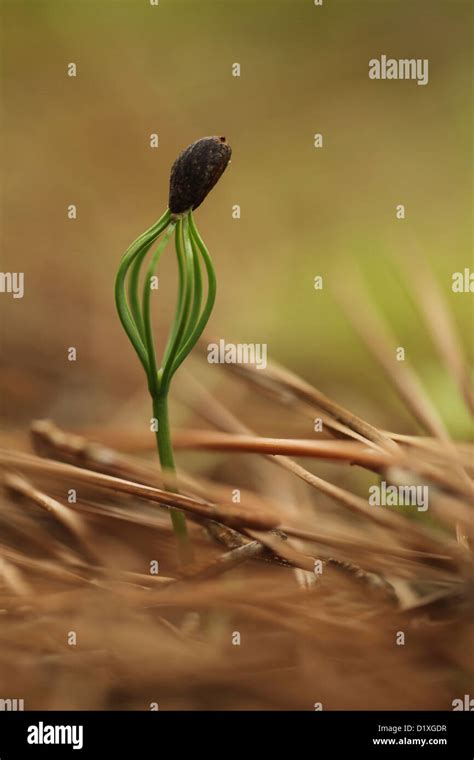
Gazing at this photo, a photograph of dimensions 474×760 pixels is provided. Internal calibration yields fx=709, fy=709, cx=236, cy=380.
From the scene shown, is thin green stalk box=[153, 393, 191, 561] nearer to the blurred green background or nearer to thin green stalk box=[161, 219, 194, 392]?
thin green stalk box=[161, 219, 194, 392]

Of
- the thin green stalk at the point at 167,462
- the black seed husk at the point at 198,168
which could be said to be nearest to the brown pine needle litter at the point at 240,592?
the thin green stalk at the point at 167,462

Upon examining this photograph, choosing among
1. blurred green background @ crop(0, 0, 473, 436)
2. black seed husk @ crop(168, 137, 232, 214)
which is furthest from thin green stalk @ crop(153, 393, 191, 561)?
blurred green background @ crop(0, 0, 473, 436)

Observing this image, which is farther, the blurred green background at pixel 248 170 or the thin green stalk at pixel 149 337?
the blurred green background at pixel 248 170

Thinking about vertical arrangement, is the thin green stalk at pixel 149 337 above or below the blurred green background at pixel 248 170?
below

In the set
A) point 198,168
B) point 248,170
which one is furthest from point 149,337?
point 248,170

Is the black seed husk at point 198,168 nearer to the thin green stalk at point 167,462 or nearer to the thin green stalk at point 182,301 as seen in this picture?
the thin green stalk at point 182,301

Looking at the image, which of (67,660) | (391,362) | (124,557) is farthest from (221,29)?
(67,660)

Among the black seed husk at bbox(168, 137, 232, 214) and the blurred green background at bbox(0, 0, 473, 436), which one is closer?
the black seed husk at bbox(168, 137, 232, 214)
